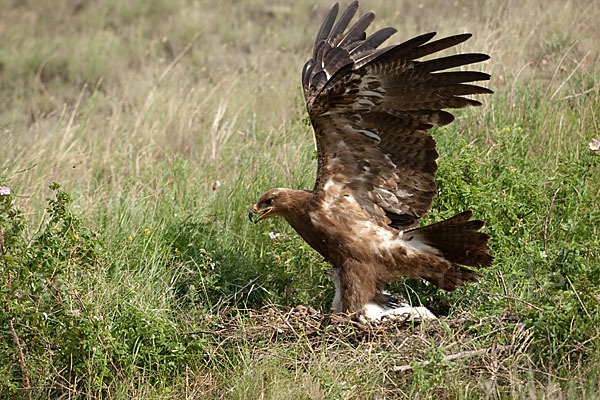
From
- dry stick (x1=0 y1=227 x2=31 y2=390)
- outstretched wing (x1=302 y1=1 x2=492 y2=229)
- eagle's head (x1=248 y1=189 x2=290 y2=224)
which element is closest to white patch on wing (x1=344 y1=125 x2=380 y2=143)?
outstretched wing (x1=302 y1=1 x2=492 y2=229)

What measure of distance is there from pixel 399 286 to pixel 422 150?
1114 millimetres

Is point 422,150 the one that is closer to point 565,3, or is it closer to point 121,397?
point 121,397

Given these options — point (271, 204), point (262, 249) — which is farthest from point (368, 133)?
point (262, 249)

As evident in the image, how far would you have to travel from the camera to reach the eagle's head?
4703 millimetres

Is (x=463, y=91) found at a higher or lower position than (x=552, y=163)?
higher

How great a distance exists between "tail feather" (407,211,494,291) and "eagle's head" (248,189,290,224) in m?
0.92

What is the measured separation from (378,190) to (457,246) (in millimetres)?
724

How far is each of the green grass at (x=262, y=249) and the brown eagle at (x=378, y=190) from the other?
0.31 metres

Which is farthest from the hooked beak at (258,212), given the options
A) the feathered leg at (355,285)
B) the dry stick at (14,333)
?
the dry stick at (14,333)

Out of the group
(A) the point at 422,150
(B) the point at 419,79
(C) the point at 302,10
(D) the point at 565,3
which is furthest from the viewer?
(C) the point at 302,10

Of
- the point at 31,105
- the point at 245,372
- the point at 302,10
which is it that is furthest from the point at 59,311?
the point at 302,10

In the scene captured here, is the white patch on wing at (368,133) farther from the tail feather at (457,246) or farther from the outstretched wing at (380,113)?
the tail feather at (457,246)

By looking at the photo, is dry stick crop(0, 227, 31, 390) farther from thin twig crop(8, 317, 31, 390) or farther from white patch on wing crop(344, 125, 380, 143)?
white patch on wing crop(344, 125, 380, 143)

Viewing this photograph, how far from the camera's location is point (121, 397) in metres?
3.97
